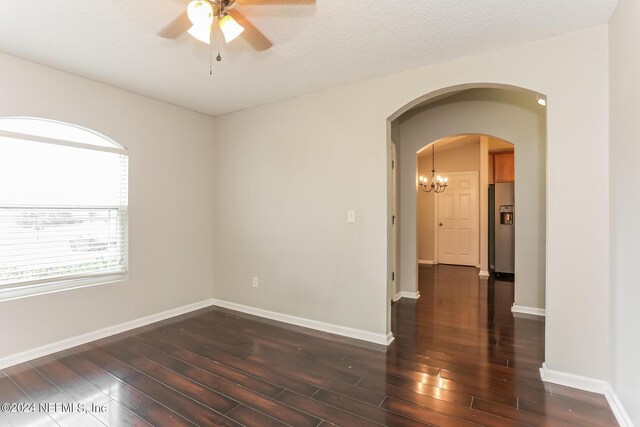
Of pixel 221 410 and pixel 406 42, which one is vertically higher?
pixel 406 42

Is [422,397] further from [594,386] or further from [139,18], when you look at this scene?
[139,18]

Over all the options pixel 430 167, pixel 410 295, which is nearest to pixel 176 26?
pixel 410 295

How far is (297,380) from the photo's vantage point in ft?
7.80

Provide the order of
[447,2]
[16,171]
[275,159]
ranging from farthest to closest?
[275,159]
[16,171]
[447,2]

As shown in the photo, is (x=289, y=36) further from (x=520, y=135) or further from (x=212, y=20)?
(x=520, y=135)

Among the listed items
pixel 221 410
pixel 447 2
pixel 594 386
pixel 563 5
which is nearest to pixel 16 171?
pixel 221 410

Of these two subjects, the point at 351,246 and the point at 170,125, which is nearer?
the point at 351,246

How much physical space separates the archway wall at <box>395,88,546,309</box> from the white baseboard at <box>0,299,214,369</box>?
404 centimetres

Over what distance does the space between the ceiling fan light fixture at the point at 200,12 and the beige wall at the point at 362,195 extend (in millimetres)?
1824

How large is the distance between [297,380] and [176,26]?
2539mm

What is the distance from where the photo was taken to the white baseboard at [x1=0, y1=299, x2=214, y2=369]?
8.64ft

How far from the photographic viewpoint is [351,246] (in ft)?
10.8

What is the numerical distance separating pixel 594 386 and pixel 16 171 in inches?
189

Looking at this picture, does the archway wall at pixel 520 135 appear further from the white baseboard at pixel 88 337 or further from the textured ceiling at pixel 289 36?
the white baseboard at pixel 88 337
